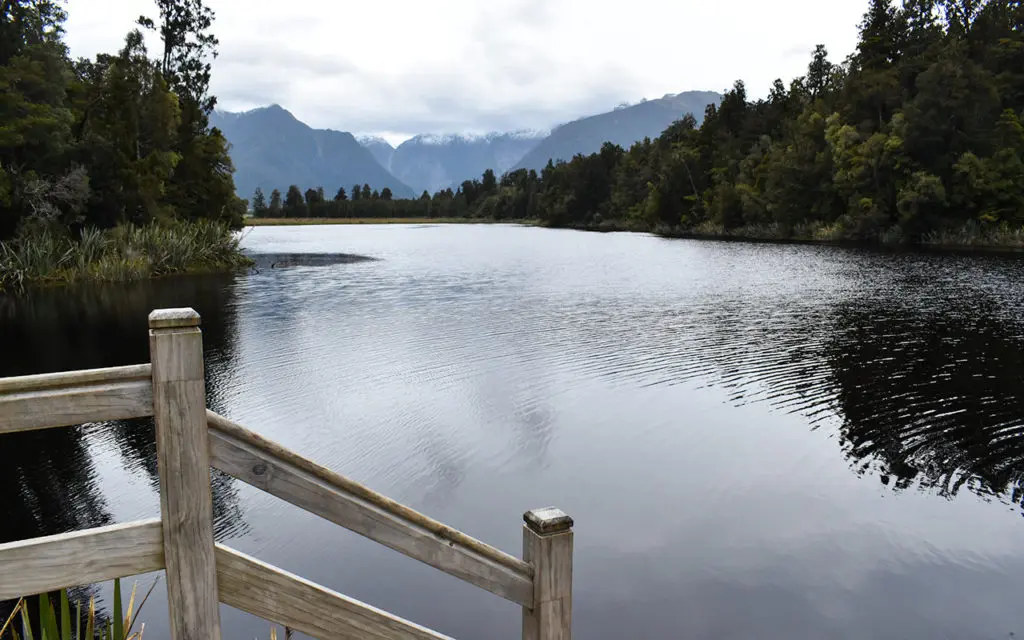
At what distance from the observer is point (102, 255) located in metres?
28.8

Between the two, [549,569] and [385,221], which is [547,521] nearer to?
[549,569]

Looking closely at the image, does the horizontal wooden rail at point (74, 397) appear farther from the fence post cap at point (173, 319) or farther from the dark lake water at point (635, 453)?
the dark lake water at point (635, 453)

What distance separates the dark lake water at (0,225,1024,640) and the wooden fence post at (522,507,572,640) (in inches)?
134

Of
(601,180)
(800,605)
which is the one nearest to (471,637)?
(800,605)

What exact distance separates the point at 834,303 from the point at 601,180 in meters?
100

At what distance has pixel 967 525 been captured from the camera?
7449 millimetres

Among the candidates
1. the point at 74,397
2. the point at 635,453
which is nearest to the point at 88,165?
the point at 635,453

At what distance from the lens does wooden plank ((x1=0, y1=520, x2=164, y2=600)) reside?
6.08ft

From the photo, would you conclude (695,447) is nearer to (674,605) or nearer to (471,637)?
(674,605)

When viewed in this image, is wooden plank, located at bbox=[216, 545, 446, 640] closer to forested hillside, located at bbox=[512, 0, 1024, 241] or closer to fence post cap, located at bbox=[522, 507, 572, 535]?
fence post cap, located at bbox=[522, 507, 572, 535]

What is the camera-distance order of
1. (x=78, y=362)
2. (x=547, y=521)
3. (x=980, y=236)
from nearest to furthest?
(x=547, y=521)
(x=78, y=362)
(x=980, y=236)

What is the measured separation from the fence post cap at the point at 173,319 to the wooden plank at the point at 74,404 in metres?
0.18

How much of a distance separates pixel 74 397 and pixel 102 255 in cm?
3095

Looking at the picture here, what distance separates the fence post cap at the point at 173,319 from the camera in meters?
1.81
